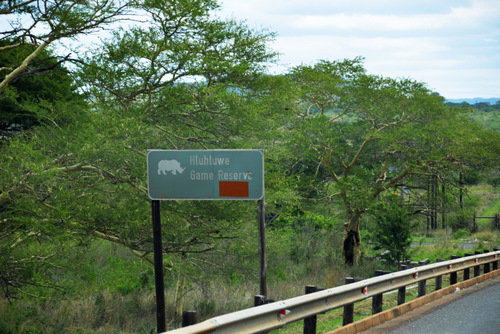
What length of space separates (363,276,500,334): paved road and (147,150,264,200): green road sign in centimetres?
261

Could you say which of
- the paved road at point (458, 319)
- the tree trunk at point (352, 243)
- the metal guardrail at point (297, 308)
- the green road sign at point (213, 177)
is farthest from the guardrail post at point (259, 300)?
the tree trunk at point (352, 243)

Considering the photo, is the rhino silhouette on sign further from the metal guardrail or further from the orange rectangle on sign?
the metal guardrail

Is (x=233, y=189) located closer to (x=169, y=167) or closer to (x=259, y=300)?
(x=169, y=167)

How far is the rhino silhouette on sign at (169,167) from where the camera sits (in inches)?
310

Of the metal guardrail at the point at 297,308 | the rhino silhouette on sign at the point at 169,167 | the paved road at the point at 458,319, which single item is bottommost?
the paved road at the point at 458,319

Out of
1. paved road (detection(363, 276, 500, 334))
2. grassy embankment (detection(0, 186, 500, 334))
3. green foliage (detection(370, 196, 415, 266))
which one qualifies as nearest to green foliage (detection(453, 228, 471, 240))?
grassy embankment (detection(0, 186, 500, 334))

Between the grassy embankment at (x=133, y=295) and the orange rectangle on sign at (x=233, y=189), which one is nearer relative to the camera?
the orange rectangle on sign at (x=233, y=189)

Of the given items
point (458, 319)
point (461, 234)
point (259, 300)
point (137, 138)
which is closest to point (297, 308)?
point (259, 300)

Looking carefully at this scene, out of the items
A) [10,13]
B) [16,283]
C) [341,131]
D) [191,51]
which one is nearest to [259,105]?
[191,51]

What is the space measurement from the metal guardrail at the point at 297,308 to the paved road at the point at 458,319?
559 millimetres

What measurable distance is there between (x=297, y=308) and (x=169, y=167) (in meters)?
2.81

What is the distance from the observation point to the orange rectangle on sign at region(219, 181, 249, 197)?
26.2 ft

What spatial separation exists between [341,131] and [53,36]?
18.5 metres

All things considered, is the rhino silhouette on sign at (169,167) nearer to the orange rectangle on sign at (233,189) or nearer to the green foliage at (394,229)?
the orange rectangle on sign at (233,189)
